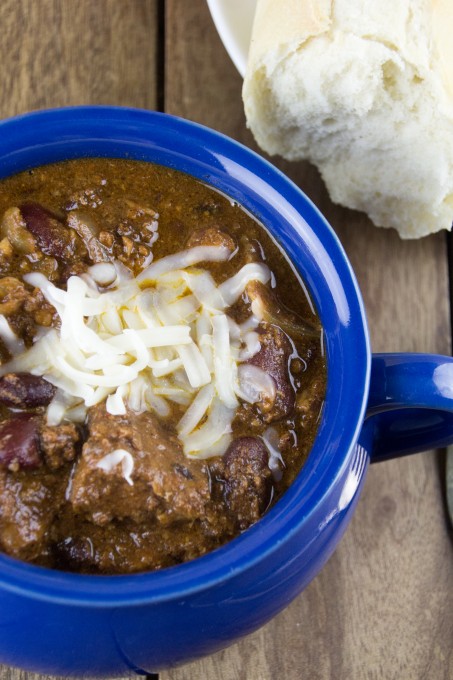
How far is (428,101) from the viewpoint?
8.11ft

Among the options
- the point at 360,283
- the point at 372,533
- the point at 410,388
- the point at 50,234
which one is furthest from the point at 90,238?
the point at 372,533

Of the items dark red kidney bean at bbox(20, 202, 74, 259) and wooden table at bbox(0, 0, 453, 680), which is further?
wooden table at bbox(0, 0, 453, 680)

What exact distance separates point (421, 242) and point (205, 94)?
0.81m

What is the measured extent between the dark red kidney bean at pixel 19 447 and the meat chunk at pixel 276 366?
48 centimetres

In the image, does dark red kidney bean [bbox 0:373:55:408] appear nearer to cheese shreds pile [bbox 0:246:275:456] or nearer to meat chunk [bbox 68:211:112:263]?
cheese shreds pile [bbox 0:246:275:456]

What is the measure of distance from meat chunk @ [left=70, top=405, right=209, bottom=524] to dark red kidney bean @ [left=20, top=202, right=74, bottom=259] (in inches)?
15.4

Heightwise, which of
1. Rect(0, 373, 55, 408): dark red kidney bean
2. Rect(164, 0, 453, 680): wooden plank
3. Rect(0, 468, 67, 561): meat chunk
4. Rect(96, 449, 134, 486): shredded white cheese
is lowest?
Rect(164, 0, 453, 680): wooden plank

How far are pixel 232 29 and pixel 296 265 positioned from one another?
0.87 m

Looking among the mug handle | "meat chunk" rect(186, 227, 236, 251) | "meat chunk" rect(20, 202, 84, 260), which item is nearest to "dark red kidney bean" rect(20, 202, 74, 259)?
"meat chunk" rect(20, 202, 84, 260)

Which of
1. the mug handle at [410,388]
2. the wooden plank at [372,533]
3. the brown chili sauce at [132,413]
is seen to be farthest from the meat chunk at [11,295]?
the wooden plank at [372,533]

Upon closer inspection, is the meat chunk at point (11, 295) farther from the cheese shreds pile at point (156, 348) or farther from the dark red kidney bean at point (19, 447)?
the dark red kidney bean at point (19, 447)

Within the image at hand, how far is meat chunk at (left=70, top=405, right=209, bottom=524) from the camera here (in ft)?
5.93

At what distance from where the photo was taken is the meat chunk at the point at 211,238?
2.09 m

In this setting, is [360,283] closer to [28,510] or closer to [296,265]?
[296,265]
